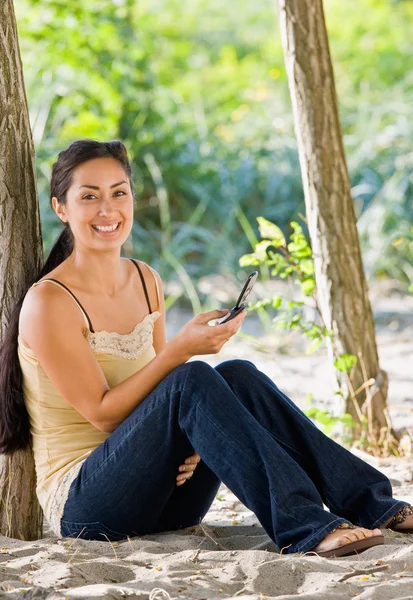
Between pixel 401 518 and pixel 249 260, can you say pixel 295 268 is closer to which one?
pixel 249 260

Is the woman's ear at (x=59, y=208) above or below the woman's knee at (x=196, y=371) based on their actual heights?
above

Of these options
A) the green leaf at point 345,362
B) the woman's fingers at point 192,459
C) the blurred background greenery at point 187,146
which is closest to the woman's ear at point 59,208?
the woman's fingers at point 192,459

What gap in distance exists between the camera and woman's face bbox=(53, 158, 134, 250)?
8.80 feet

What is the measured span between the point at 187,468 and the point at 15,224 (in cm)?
87

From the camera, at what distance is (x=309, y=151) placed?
12.2 ft

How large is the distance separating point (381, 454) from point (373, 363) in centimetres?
36

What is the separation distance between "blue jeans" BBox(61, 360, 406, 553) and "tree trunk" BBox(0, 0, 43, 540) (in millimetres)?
248

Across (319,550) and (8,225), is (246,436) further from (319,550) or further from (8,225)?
(8,225)

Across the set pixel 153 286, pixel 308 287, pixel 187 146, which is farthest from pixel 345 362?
pixel 187 146

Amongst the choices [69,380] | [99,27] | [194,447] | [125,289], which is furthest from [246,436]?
[99,27]

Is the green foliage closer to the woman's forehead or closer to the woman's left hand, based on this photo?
the woman's forehead

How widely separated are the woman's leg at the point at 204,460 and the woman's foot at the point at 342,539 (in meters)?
0.02

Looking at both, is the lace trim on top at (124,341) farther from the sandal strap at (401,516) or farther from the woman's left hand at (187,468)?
the sandal strap at (401,516)

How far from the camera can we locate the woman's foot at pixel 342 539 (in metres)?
2.33
